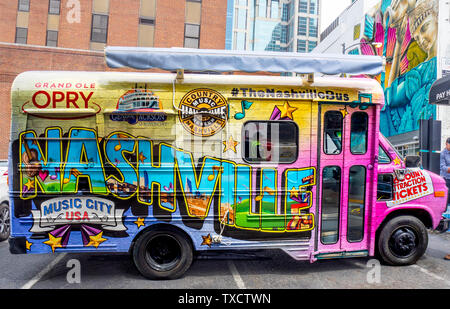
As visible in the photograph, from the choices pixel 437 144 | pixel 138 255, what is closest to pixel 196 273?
pixel 138 255

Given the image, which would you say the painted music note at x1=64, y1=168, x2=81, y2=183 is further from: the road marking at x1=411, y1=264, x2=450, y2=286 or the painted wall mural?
the road marking at x1=411, y1=264, x2=450, y2=286

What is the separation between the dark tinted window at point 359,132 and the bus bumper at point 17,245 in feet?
16.4

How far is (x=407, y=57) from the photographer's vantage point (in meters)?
21.1

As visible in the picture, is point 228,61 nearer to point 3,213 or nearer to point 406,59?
point 3,213

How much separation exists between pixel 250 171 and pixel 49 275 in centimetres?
351

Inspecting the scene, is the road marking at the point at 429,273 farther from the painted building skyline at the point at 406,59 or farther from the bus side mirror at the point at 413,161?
the painted building skyline at the point at 406,59

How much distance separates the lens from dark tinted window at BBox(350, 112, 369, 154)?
506 cm

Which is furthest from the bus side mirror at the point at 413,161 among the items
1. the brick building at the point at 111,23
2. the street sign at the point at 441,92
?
the brick building at the point at 111,23

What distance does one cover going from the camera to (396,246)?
529cm

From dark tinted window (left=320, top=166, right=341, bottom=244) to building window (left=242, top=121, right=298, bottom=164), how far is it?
0.68 metres

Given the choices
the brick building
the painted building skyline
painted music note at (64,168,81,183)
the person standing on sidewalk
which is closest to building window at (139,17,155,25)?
the brick building

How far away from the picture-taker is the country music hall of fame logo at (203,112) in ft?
15.4

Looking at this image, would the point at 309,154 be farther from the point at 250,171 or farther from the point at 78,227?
the point at 78,227
